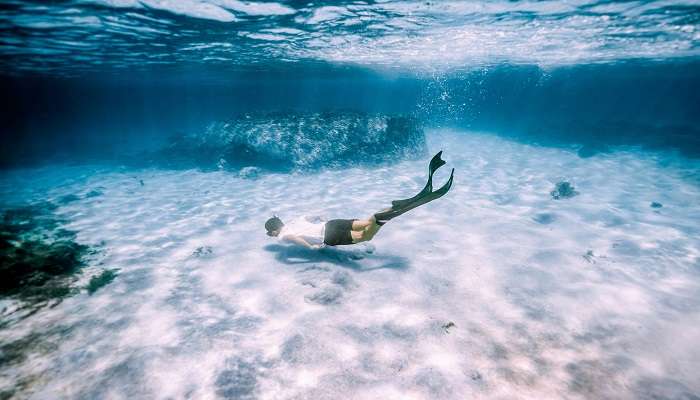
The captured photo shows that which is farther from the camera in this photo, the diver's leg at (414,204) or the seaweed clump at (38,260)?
the seaweed clump at (38,260)

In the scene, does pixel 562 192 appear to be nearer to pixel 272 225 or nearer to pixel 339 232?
pixel 339 232

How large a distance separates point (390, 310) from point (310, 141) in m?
15.0

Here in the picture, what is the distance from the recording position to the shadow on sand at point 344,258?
7125mm

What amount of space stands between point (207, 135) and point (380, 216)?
20959 millimetres

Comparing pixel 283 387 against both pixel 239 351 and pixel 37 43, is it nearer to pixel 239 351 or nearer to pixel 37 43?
pixel 239 351

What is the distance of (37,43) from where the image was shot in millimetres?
16531

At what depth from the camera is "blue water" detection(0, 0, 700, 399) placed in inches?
160

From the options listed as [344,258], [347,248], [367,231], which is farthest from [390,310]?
[347,248]

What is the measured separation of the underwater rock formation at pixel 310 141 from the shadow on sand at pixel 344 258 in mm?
11112

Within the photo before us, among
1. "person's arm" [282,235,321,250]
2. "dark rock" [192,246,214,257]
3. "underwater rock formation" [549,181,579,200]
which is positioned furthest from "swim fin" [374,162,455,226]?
"underwater rock formation" [549,181,579,200]

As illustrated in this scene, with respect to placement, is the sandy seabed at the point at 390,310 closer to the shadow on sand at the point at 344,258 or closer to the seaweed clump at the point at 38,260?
the shadow on sand at the point at 344,258

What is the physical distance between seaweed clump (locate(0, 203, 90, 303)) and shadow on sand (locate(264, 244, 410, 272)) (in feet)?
14.5

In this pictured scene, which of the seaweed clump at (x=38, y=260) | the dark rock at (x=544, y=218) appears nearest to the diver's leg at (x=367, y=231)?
the seaweed clump at (x=38, y=260)

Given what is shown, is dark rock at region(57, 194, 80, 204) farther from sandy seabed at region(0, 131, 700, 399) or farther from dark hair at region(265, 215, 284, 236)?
dark hair at region(265, 215, 284, 236)
